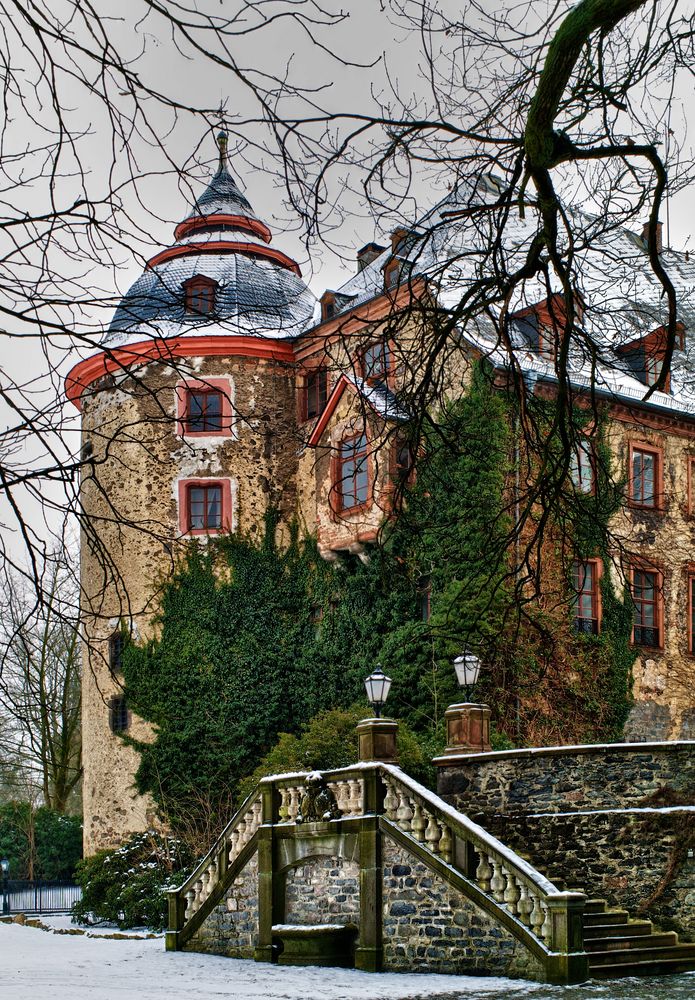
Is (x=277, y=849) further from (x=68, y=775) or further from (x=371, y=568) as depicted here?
(x=68, y=775)

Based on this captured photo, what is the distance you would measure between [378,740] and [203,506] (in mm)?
13094

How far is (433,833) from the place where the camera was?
1589 centimetres

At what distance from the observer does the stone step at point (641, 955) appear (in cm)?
1454

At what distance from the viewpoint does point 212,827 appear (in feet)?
90.2

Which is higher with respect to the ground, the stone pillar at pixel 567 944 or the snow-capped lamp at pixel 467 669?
the snow-capped lamp at pixel 467 669

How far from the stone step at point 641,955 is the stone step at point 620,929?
1.37 feet

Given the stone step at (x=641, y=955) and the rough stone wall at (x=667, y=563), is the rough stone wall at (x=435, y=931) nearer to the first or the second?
the stone step at (x=641, y=955)

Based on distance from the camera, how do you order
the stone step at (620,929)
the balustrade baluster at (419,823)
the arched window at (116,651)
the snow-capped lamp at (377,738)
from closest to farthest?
the stone step at (620,929)
the balustrade baluster at (419,823)
the snow-capped lamp at (377,738)
the arched window at (116,651)

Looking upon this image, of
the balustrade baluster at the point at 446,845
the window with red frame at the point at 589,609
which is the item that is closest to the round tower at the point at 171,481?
the window with red frame at the point at 589,609

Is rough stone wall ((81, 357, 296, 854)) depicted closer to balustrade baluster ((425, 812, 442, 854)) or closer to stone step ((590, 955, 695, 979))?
balustrade baluster ((425, 812, 442, 854))

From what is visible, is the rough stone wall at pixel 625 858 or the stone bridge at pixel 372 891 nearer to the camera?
the stone bridge at pixel 372 891

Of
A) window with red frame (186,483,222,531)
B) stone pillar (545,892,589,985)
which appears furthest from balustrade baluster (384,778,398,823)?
window with red frame (186,483,222,531)

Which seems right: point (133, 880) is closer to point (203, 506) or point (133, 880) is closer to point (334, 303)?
point (203, 506)

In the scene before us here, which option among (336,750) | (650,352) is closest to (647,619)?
(336,750)
